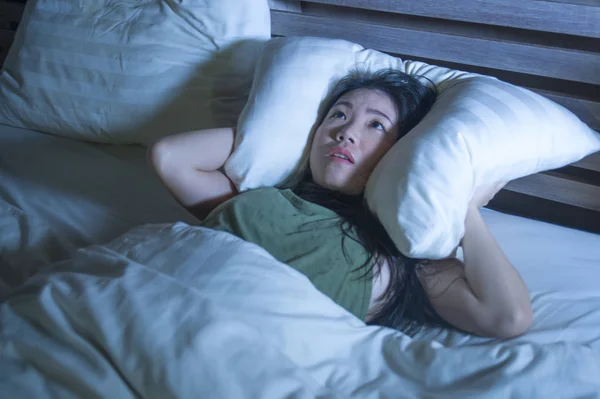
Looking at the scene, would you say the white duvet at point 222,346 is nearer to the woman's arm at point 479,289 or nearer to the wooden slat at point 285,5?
the woman's arm at point 479,289

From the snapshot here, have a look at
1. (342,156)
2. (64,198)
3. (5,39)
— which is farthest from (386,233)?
(5,39)

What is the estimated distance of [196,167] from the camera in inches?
47.5

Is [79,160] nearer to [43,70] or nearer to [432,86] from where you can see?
[43,70]

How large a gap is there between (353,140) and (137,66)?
692 millimetres

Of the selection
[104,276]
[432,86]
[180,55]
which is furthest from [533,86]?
[104,276]

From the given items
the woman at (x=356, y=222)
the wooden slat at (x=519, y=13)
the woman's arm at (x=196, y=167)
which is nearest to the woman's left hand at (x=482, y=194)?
the woman at (x=356, y=222)

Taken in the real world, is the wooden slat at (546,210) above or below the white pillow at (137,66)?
below

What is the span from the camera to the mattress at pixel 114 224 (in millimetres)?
1028

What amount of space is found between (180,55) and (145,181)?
340 millimetres

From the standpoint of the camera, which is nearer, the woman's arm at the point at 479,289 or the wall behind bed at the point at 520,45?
the woman's arm at the point at 479,289

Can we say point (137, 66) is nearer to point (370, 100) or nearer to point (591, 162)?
point (370, 100)

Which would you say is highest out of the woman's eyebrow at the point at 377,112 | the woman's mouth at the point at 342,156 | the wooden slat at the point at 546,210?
the woman's eyebrow at the point at 377,112

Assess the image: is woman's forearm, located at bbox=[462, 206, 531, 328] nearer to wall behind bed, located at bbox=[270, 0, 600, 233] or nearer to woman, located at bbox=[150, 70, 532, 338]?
woman, located at bbox=[150, 70, 532, 338]

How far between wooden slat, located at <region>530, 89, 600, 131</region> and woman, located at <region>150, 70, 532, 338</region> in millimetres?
301
